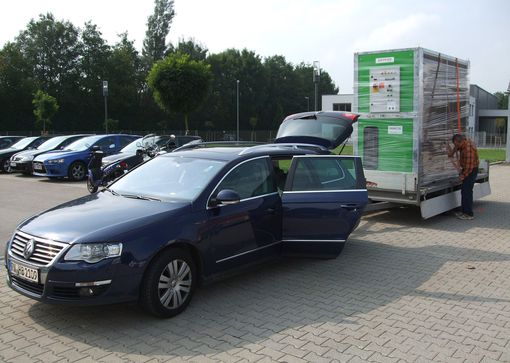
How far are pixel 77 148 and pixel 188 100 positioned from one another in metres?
16.6

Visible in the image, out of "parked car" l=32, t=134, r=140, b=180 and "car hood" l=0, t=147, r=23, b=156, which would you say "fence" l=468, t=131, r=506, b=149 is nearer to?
"parked car" l=32, t=134, r=140, b=180

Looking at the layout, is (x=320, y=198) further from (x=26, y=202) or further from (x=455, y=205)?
(x=26, y=202)

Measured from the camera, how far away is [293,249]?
6039 millimetres

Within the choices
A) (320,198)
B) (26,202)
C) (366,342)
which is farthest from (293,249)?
(26,202)

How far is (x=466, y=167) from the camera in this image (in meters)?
9.77

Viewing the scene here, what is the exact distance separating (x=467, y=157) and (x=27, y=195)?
34.6 feet

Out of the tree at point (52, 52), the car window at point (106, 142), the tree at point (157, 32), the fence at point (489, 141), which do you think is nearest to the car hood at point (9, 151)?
the car window at point (106, 142)

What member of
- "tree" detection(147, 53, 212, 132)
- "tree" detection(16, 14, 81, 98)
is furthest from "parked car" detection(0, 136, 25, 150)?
"tree" detection(16, 14, 81, 98)

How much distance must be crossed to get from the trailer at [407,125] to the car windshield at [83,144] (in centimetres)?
1063

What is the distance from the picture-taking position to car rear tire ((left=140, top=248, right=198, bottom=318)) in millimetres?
4465

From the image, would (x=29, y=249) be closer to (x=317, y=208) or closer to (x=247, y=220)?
(x=247, y=220)

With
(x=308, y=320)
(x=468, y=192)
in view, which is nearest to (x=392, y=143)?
(x=468, y=192)

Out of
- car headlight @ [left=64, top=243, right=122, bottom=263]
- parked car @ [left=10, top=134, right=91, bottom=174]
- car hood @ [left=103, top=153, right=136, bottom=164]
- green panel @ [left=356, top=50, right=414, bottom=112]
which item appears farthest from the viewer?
parked car @ [left=10, top=134, right=91, bottom=174]

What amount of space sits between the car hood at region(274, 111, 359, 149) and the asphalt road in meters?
5.28
